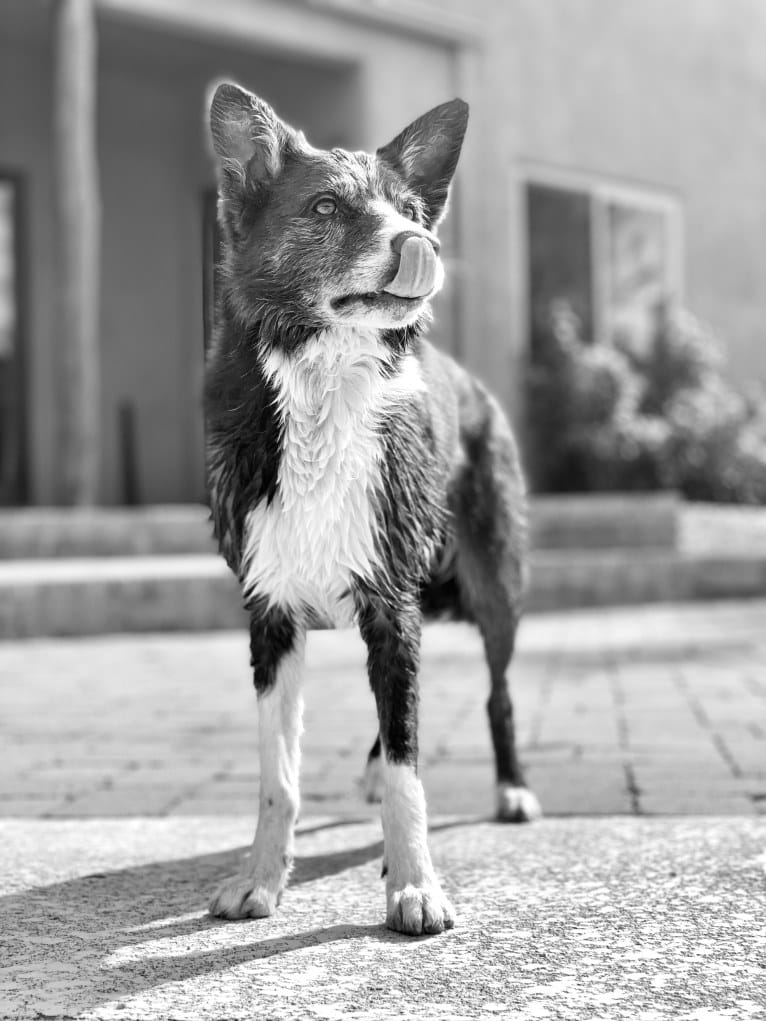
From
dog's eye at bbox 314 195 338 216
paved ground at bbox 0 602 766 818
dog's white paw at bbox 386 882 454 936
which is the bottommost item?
paved ground at bbox 0 602 766 818

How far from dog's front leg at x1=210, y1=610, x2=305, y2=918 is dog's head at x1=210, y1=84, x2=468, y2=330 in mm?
622

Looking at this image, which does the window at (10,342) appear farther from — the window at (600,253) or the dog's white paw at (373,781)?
the dog's white paw at (373,781)

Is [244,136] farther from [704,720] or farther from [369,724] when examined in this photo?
[704,720]

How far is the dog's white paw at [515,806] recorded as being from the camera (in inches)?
123

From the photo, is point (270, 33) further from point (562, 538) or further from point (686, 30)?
point (686, 30)

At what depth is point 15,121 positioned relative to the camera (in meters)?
11.7

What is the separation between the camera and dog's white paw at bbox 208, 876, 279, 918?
7.79 ft

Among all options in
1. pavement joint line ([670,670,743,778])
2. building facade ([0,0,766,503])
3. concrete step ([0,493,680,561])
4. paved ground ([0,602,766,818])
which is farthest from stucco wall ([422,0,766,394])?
pavement joint line ([670,670,743,778])

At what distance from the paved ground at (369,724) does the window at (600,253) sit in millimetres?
6029

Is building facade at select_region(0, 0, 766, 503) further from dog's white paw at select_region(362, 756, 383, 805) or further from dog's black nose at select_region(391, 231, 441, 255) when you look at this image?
dog's black nose at select_region(391, 231, 441, 255)

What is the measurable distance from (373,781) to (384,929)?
97 centimetres

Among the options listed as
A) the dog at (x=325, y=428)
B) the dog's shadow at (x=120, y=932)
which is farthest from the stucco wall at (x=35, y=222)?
the dog at (x=325, y=428)

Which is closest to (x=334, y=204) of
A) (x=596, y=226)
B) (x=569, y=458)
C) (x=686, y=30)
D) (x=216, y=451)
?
(x=216, y=451)

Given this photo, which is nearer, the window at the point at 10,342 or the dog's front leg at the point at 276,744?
the dog's front leg at the point at 276,744
